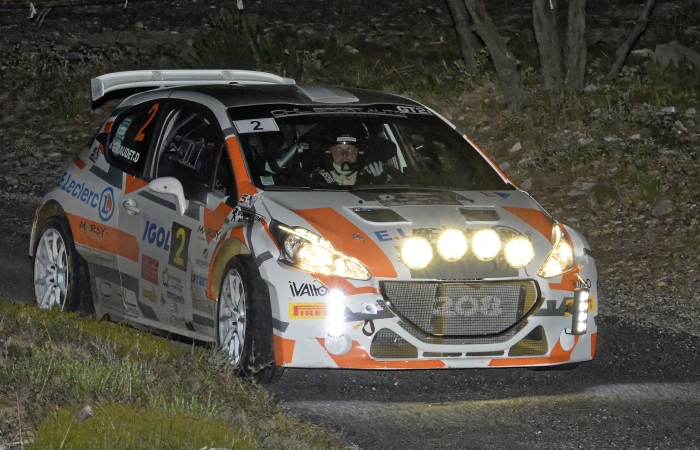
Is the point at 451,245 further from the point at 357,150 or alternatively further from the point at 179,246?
the point at 179,246

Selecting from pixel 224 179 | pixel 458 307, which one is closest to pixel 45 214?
pixel 224 179

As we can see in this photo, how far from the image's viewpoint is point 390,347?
6566 millimetres

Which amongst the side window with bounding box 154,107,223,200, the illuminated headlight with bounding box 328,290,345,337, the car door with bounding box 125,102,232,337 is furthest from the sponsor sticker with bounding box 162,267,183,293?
the illuminated headlight with bounding box 328,290,345,337

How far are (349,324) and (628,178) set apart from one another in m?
6.71

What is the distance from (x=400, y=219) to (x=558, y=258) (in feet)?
2.95

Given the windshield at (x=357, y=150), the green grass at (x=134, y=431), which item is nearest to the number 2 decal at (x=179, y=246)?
the windshield at (x=357, y=150)

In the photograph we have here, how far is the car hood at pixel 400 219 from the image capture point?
6625 millimetres

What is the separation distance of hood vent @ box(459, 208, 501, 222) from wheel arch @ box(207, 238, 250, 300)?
121 centimetres

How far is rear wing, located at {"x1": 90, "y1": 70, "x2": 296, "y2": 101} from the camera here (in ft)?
29.3

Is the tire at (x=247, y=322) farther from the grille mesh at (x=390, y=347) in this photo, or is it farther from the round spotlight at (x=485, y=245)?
the round spotlight at (x=485, y=245)

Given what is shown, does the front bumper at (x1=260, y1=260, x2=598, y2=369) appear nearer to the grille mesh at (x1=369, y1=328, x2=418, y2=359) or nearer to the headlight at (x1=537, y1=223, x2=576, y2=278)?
the grille mesh at (x1=369, y1=328, x2=418, y2=359)

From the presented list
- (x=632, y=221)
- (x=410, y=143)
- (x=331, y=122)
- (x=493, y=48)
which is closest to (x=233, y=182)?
(x=331, y=122)

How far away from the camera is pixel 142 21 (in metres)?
22.2

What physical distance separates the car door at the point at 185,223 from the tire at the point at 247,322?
278mm
